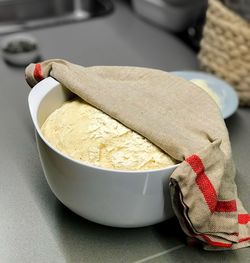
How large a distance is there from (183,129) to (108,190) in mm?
125

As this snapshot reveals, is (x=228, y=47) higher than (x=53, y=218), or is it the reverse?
(x=228, y=47)

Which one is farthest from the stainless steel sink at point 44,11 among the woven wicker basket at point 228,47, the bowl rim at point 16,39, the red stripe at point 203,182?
the red stripe at point 203,182

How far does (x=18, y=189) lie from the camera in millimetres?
647

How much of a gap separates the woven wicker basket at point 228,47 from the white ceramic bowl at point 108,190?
0.42 meters

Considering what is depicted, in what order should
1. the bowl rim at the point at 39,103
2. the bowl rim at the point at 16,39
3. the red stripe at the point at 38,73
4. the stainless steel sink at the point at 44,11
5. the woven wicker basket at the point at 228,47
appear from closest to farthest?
the bowl rim at the point at 39,103 → the red stripe at the point at 38,73 → the woven wicker basket at the point at 228,47 → the bowl rim at the point at 16,39 → the stainless steel sink at the point at 44,11

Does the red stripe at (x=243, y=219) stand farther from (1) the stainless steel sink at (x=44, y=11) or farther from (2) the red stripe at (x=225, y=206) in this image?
(1) the stainless steel sink at (x=44, y=11)

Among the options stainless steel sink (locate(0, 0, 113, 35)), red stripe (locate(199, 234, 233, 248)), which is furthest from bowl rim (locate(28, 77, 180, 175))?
stainless steel sink (locate(0, 0, 113, 35))

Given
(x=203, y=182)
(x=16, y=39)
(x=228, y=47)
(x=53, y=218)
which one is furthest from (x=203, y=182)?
(x=16, y=39)

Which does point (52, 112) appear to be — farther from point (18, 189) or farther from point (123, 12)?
point (123, 12)

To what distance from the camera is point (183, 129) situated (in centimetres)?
53

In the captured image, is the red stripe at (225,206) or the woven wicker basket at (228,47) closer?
the red stripe at (225,206)

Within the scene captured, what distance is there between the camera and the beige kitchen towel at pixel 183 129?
485 millimetres

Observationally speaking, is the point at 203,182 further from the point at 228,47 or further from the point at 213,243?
the point at 228,47

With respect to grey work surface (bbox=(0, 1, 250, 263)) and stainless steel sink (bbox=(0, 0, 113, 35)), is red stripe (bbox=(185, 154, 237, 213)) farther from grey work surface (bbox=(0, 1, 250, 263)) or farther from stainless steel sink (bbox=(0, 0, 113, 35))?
stainless steel sink (bbox=(0, 0, 113, 35))
